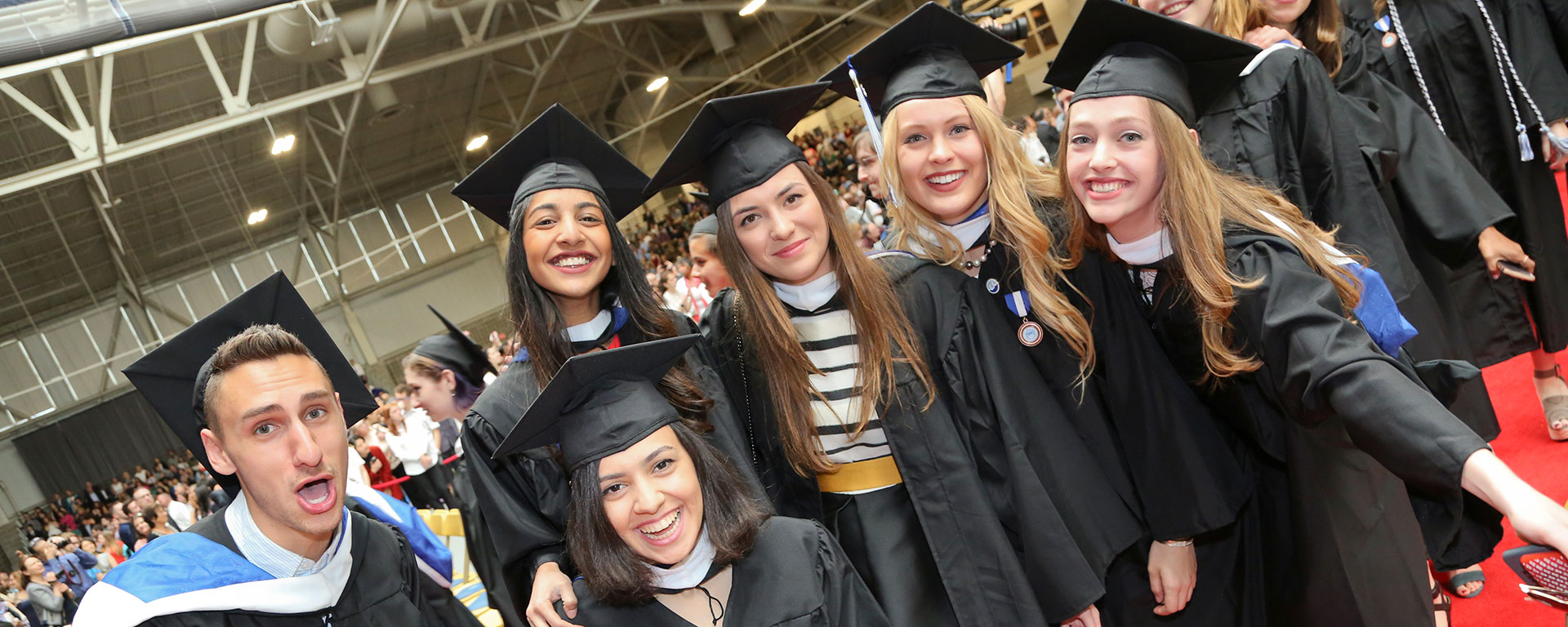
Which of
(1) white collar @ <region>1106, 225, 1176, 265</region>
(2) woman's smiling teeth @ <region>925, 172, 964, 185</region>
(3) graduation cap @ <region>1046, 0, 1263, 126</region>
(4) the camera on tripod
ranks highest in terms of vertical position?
(4) the camera on tripod

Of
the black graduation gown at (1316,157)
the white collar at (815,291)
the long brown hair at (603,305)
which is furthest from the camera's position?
the black graduation gown at (1316,157)

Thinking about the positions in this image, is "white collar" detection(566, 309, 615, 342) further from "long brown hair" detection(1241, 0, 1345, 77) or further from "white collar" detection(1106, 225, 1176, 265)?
"long brown hair" detection(1241, 0, 1345, 77)

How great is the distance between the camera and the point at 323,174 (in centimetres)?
2225

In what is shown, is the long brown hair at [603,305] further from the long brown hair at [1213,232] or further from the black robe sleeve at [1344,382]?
the black robe sleeve at [1344,382]

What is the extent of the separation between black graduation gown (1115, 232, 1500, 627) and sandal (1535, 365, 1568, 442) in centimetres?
188

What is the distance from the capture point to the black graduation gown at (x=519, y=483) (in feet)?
7.84

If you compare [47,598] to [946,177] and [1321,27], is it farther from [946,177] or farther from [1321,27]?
[1321,27]

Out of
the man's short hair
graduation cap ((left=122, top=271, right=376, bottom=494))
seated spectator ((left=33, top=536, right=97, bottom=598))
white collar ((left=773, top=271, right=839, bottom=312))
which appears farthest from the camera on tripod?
seated spectator ((left=33, top=536, right=97, bottom=598))

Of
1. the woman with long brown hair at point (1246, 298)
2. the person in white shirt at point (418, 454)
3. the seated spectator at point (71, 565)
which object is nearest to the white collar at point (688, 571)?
the woman with long brown hair at point (1246, 298)

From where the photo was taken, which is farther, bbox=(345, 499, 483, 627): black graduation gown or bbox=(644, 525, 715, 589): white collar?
bbox=(345, 499, 483, 627): black graduation gown

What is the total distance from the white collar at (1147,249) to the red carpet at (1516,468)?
1.72 m

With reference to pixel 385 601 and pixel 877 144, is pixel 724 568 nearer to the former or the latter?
pixel 385 601

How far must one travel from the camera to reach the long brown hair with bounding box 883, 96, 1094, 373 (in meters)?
2.38

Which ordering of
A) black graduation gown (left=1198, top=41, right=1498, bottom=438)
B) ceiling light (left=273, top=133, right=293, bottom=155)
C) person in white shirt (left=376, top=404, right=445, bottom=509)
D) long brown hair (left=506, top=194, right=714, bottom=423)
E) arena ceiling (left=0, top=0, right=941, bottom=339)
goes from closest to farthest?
long brown hair (left=506, top=194, right=714, bottom=423), black graduation gown (left=1198, top=41, right=1498, bottom=438), person in white shirt (left=376, top=404, right=445, bottom=509), arena ceiling (left=0, top=0, right=941, bottom=339), ceiling light (left=273, top=133, right=293, bottom=155)
